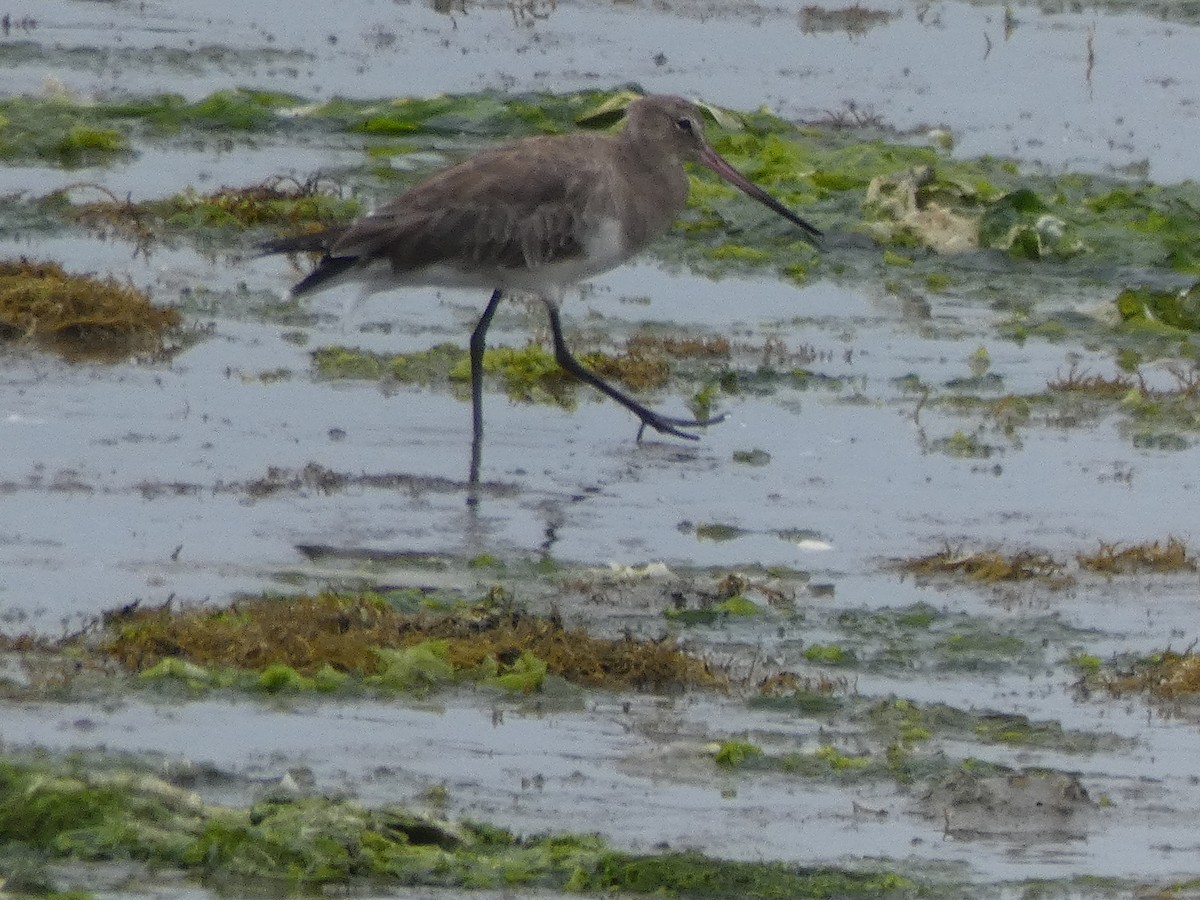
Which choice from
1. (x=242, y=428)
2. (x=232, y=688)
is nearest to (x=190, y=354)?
(x=242, y=428)

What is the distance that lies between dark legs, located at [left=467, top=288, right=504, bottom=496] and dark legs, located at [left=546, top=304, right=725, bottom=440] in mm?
292

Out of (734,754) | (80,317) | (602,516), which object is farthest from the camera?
(80,317)

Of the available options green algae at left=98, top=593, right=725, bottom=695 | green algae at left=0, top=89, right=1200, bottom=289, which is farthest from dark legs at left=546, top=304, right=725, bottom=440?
green algae at left=0, top=89, right=1200, bottom=289

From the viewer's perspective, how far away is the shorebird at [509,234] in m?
11.6

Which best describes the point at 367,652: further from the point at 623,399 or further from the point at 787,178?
the point at 787,178

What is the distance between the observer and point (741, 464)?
11.4m

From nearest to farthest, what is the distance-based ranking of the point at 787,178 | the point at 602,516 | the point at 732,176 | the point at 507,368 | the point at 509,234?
the point at 602,516 → the point at 509,234 → the point at 507,368 → the point at 732,176 → the point at 787,178

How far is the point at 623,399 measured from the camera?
11789 millimetres

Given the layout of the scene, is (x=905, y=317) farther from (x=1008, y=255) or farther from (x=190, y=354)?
(x=190, y=354)

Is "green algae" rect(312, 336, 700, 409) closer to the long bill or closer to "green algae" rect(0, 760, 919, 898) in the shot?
the long bill

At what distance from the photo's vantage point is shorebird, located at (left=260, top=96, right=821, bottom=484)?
11.6 m

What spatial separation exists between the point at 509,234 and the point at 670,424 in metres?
1.01

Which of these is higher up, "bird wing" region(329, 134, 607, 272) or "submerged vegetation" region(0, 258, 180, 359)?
"bird wing" region(329, 134, 607, 272)

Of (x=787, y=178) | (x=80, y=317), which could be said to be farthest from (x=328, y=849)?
(x=787, y=178)
